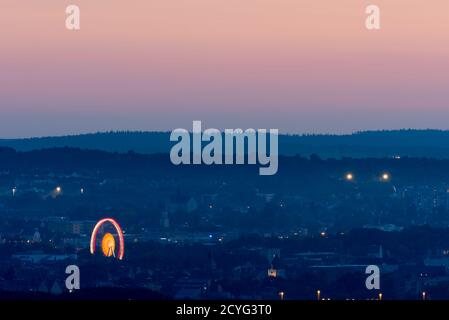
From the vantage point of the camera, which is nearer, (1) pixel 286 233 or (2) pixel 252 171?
(1) pixel 286 233

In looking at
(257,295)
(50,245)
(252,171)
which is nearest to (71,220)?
(50,245)

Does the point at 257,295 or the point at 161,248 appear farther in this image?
the point at 161,248

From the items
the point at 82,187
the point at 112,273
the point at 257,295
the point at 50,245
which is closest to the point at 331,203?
the point at 82,187

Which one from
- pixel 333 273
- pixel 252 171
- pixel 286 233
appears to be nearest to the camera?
pixel 333 273
